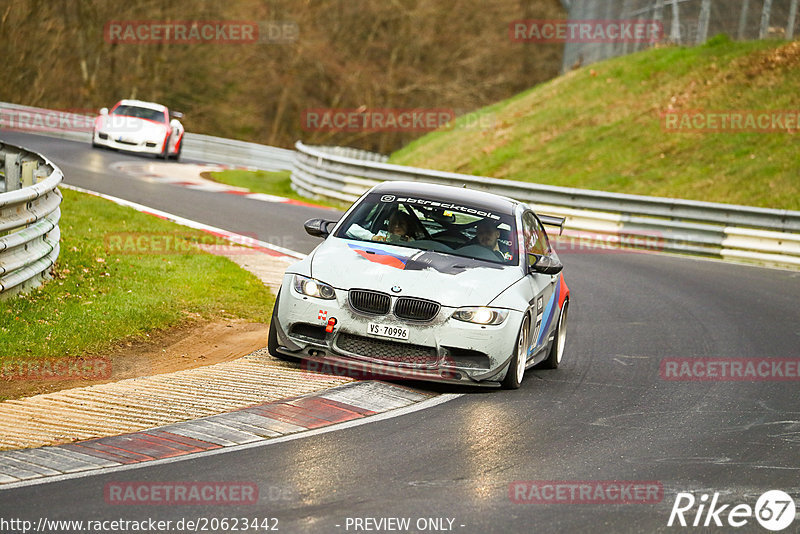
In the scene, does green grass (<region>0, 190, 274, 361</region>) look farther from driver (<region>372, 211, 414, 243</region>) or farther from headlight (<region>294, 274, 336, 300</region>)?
driver (<region>372, 211, 414, 243</region>)

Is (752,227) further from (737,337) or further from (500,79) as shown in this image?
(500,79)

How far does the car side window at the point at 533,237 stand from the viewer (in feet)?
32.3

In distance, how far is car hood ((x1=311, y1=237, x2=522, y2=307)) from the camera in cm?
848

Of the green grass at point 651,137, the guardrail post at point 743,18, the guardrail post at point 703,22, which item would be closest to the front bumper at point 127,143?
the green grass at point 651,137

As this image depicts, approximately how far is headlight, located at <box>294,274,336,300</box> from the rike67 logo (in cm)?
330

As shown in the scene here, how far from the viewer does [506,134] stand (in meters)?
33.6

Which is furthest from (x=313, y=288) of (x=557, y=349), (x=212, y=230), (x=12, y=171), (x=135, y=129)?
(x=135, y=129)

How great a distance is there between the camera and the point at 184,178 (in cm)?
2689

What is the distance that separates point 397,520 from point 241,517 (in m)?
0.78

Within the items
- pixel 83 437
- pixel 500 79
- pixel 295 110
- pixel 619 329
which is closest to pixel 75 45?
pixel 295 110

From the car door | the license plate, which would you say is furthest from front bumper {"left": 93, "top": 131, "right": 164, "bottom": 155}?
the license plate

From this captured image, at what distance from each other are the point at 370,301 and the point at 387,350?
0.40 metres

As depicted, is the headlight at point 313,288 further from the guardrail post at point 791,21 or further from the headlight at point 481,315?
the guardrail post at point 791,21

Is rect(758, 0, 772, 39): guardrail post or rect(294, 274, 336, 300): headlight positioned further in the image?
→ rect(758, 0, 772, 39): guardrail post
